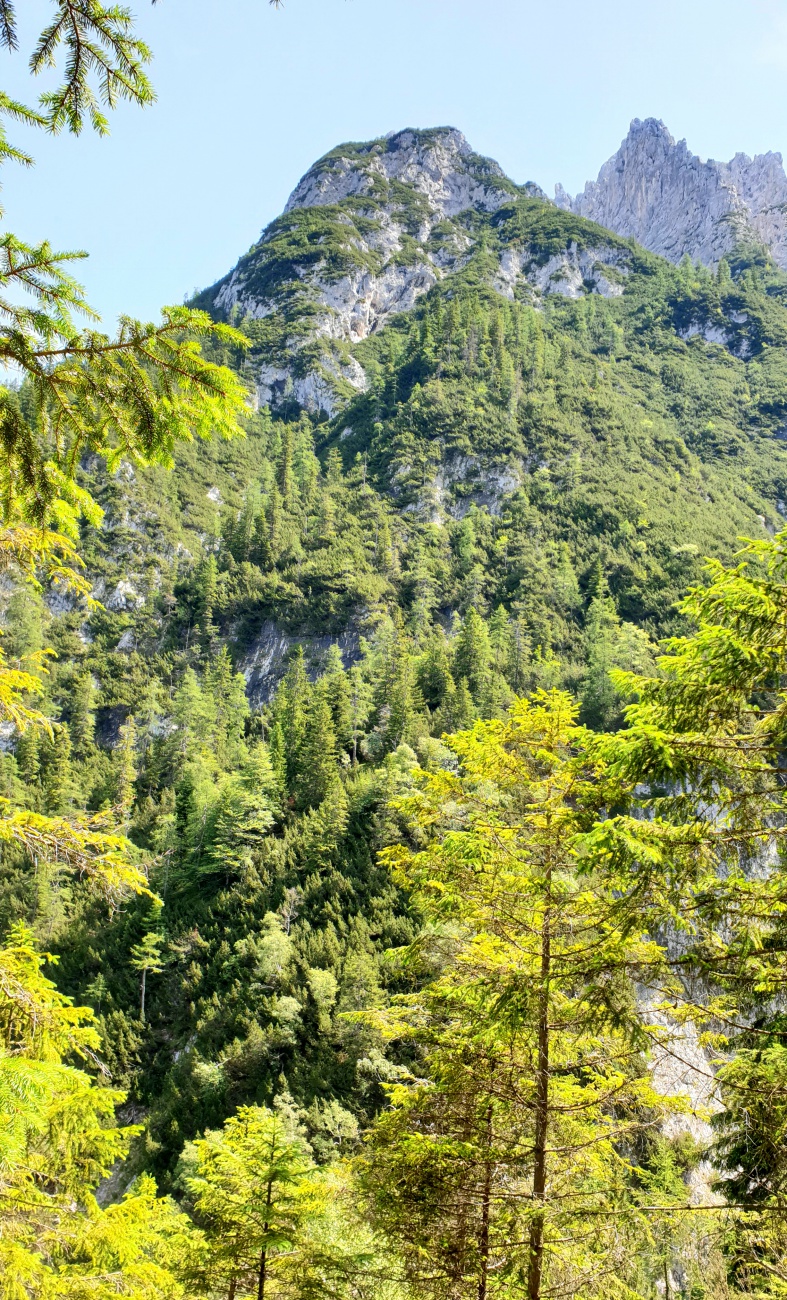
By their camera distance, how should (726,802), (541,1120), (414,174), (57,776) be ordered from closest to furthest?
(726,802) → (541,1120) → (57,776) → (414,174)

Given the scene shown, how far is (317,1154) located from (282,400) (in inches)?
4928

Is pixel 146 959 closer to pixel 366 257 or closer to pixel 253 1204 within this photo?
pixel 253 1204

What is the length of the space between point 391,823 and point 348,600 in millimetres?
39153

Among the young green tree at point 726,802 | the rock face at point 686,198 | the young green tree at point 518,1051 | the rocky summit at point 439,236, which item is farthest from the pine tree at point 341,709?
the rock face at point 686,198

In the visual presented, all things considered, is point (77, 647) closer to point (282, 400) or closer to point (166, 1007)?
point (166, 1007)

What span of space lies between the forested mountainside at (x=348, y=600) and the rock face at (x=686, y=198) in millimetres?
14393

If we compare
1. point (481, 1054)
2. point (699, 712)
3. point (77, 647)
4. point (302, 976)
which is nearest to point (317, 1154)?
point (302, 976)

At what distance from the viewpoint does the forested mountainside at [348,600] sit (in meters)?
28.1

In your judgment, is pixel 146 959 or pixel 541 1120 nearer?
pixel 541 1120

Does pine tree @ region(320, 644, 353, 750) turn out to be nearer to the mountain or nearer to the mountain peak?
the mountain

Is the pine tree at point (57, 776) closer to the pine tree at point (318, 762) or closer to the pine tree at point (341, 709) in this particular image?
the pine tree at point (318, 762)

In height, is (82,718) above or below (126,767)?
above

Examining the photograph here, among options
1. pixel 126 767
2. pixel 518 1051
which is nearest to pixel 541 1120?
pixel 518 1051

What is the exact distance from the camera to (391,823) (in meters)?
32.7
